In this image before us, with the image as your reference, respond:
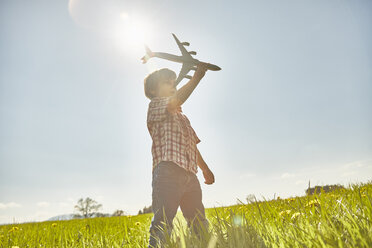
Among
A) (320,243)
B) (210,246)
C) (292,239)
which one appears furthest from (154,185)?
(320,243)

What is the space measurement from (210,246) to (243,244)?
179 millimetres

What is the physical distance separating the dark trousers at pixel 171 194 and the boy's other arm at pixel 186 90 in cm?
70

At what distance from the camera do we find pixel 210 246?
1221 millimetres

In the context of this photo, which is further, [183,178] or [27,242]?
[27,242]

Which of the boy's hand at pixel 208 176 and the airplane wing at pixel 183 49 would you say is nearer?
the boy's hand at pixel 208 176

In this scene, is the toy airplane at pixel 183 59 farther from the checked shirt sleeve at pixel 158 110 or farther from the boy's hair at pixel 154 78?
the checked shirt sleeve at pixel 158 110

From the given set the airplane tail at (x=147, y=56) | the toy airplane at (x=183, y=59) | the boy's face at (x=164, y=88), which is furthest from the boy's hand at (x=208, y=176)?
the airplane tail at (x=147, y=56)

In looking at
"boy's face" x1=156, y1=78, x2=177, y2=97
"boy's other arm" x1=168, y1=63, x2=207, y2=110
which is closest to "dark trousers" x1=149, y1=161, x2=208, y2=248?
"boy's other arm" x1=168, y1=63, x2=207, y2=110

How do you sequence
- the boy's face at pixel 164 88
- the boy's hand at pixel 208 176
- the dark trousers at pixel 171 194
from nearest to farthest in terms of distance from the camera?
the dark trousers at pixel 171 194 < the boy's face at pixel 164 88 < the boy's hand at pixel 208 176

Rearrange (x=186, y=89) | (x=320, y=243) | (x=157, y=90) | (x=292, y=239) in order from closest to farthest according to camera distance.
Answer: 1. (x=320, y=243)
2. (x=292, y=239)
3. (x=186, y=89)
4. (x=157, y=90)

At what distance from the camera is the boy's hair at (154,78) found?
3.16 metres

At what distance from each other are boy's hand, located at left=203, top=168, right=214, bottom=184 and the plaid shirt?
45 cm

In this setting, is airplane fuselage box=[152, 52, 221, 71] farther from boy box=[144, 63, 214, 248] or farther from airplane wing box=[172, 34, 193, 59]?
boy box=[144, 63, 214, 248]

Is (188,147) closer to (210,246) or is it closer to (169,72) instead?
(169,72)
